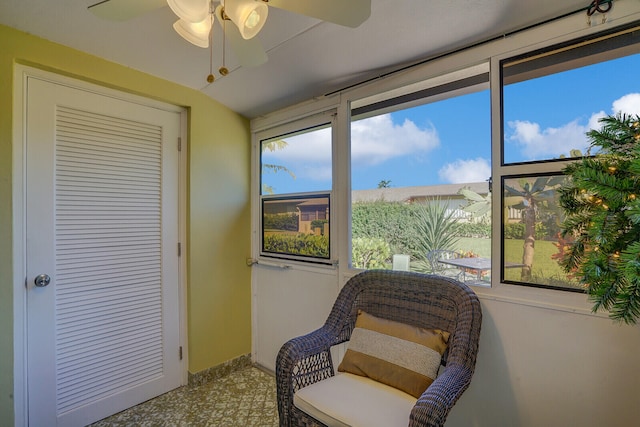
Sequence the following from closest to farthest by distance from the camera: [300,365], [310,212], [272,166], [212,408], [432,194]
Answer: [300,365] < [432,194] < [212,408] < [310,212] < [272,166]

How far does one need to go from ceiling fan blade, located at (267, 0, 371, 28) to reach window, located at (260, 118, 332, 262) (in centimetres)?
121

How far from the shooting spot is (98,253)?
2008 mm

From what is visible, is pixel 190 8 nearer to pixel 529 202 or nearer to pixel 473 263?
pixel 529 202

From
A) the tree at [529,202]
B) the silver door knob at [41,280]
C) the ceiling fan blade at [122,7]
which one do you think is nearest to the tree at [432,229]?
the tree at [529,202]

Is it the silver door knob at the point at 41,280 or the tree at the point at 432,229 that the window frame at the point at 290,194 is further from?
the silver door knob at the point at 41,280

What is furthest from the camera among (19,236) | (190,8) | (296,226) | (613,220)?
(296,226)

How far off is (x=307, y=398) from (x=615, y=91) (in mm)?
1888

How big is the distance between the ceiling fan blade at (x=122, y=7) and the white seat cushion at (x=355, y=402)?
1.71 metres

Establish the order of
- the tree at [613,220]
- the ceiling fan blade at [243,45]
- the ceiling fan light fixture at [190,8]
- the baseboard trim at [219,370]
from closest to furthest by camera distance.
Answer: the tree at [613,220] < the ceiling fan light fixture at [190,8] < the ceiling fan blade at [243,45] < the baseboard trim at [219,370]

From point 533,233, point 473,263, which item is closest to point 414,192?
point 473,263

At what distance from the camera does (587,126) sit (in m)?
1.31

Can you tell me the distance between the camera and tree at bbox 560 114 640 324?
0.75 meters

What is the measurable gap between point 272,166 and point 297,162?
300 millimetres

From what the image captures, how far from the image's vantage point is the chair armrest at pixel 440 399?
104 cm
